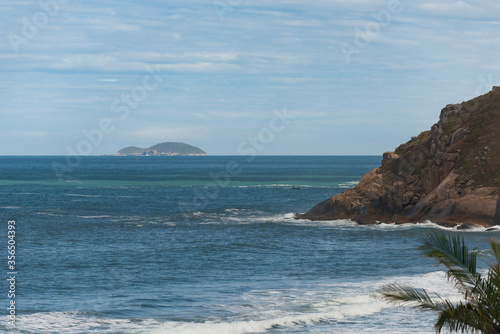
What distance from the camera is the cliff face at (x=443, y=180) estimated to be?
2087 inches

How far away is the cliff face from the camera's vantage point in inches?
2087

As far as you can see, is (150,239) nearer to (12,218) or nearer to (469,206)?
(12,218)

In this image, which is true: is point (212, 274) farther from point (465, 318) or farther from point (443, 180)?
point (443, 180)

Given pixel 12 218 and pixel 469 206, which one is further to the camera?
pixel 12 218

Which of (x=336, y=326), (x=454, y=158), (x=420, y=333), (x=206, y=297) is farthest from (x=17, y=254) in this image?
(x=454, y=158)

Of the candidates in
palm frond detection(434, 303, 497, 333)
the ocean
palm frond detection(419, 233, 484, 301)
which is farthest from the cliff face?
palm frond detection(434, 303, 497, 333)

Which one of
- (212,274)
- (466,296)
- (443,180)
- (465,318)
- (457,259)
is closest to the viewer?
(465,318)

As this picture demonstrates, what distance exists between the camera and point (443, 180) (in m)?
57.2

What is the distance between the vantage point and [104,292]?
2898cm

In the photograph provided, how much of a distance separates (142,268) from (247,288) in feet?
27.6

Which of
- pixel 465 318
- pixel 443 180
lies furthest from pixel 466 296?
pixel 443 180

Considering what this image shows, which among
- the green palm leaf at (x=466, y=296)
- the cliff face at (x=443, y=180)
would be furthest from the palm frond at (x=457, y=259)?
the cliff face at (x=443, y=180)

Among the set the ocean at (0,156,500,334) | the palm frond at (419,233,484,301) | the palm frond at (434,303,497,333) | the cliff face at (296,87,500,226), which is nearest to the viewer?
the palm frond at (434,303,497,333)

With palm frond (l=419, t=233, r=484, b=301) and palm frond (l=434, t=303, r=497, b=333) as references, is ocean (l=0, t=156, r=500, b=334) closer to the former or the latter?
palm frond (l=419, t=233, r=484, b=301)
